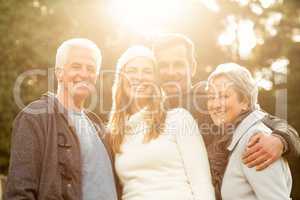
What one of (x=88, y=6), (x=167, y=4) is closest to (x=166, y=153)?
(x=88, y=6)

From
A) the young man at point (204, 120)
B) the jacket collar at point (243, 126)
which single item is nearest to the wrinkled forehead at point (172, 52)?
the young man at point (204, 120)

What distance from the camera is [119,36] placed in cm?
1513

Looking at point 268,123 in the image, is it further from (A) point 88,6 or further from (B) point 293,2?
(B) point 293,2

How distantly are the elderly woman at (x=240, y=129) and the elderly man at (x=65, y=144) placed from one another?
0.80 m

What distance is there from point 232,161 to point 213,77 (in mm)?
609

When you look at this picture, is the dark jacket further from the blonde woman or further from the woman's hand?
the woman's hand

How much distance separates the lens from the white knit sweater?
3.54m

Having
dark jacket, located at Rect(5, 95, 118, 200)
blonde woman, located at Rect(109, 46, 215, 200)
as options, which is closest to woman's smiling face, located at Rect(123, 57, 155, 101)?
blonde woman, located at Rect(109, 46, 215, 200)

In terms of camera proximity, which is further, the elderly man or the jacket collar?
the jacket collar

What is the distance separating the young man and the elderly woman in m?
0.06

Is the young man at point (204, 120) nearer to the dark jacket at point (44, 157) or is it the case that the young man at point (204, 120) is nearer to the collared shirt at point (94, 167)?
the collared shirt at point (94, 167)

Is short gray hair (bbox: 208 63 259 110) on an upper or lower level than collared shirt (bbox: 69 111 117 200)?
upper

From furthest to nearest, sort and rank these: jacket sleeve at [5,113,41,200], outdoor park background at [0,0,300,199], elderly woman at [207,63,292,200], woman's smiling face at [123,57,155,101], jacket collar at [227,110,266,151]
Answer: outdoor park background at [0,0,300,199] < woman's smiling face at [123,57,155,101] < jacket collar at [227,110,266,151] < elderly woman at [207,63,292,200] < jacket sleeve at [5,113,41,200]

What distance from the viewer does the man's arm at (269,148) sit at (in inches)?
131
